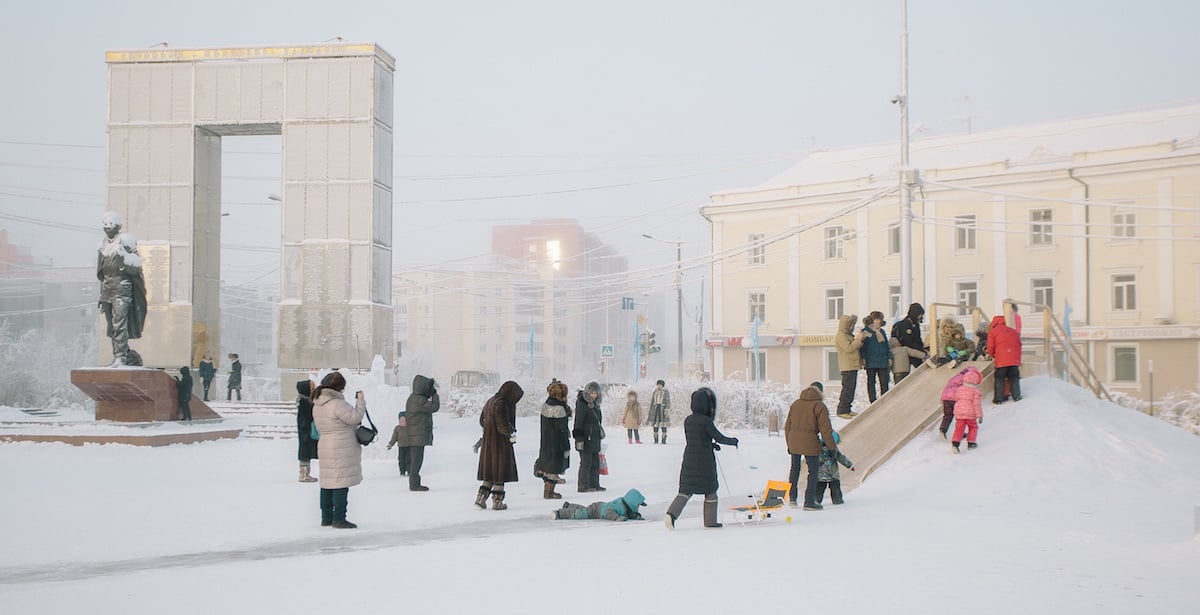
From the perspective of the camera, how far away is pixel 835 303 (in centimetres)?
5256

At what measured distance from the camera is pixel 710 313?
5656cm

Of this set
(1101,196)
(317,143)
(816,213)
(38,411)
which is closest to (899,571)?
(317,143)

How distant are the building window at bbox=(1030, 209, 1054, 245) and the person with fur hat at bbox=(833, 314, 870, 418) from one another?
32.6 meters

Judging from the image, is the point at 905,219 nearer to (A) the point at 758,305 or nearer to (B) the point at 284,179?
(B) the point at 284,179

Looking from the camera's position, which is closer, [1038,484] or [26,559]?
[26,559]

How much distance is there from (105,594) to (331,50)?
25.5m

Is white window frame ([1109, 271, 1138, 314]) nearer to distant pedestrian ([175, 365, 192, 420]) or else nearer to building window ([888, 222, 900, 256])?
building window ([888, 222, 900, 256])

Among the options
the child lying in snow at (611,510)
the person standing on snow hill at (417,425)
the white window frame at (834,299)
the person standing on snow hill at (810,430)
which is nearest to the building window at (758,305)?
the white window frame at (834,299)

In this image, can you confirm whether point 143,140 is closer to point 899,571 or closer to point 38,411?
point 38,411

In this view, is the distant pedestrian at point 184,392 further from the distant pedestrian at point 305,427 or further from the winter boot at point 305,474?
the winter boot at point 305,474

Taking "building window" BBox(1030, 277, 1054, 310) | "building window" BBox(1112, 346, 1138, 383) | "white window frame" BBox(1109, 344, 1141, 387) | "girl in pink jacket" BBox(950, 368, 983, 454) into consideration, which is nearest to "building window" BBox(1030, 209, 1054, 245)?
"building window" BBox(1030, 277, 1054, 310)

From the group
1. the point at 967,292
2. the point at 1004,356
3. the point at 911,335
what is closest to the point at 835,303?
the point at 967,292

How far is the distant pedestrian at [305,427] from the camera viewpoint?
14.4 meters

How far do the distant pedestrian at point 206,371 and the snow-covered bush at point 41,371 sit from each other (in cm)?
730
